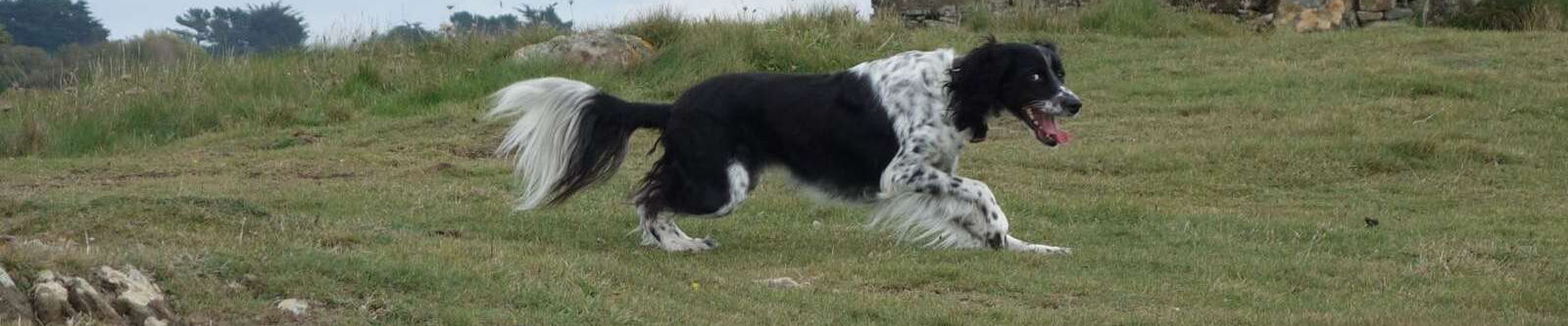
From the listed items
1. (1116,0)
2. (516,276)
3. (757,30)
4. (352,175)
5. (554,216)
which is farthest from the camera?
(1116,0)

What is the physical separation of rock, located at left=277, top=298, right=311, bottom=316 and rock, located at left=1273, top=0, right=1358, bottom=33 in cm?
1641

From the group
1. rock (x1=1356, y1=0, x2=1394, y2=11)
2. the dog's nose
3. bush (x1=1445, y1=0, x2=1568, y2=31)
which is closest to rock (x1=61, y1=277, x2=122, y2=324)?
the dog's nose

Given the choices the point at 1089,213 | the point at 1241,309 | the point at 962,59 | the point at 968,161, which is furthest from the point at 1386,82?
the point at 1241,309

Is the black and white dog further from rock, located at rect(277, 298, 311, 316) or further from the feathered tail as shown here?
rock, located at rect(277, 298, 311, 316)

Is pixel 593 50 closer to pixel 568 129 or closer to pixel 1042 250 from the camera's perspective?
pixel 568 129

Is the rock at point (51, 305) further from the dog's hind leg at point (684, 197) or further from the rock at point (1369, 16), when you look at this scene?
the rock at point (1369, 16)

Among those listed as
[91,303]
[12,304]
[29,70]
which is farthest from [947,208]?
[29,70]

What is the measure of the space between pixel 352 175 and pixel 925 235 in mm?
4957

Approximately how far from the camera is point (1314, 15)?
21.7 meters

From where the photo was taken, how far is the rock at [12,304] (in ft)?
18.8

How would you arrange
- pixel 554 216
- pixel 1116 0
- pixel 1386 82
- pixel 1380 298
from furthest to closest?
pixel 1116 0, pixel 1386 82, pixel 554 216, pixel 1380 298

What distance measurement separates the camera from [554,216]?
10344mm

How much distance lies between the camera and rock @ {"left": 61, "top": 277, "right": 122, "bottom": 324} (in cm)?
585

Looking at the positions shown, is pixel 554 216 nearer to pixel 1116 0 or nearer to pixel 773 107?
pixel 773 107
